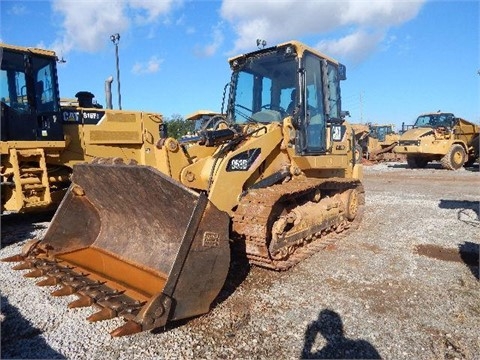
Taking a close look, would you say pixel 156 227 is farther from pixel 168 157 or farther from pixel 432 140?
pixel 432 140

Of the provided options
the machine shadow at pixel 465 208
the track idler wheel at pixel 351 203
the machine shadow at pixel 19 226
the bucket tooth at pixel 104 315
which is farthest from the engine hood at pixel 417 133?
the bucket tooth at pixel 104 315

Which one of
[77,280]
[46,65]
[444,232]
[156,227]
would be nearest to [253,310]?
[156,227]

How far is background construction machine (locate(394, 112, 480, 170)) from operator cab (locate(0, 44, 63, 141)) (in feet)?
51.9

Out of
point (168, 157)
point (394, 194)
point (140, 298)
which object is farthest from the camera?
point (394, 194)

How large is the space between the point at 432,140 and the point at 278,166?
15282mm

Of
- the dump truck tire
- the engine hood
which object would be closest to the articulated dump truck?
the engine hood

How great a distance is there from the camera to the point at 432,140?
18016 mm

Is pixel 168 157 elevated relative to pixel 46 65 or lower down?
lower down

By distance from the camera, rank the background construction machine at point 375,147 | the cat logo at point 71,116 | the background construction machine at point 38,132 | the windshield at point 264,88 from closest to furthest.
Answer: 1. the windshield at point 264,88
2. the background construction machine at point 38,132
3. the cat logo at point 71,116
4. the background construction machine at point 375,147

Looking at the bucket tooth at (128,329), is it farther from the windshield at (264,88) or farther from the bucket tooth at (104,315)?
the windshield at (264,88)

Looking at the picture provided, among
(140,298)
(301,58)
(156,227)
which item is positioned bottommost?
(140,298)

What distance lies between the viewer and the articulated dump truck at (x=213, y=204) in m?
3.31

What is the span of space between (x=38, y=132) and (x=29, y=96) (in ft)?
2.53

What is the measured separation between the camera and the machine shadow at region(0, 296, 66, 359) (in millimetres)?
3092
